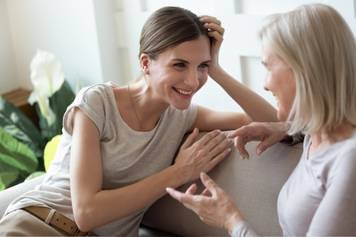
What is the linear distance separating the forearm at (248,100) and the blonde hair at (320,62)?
47 cm

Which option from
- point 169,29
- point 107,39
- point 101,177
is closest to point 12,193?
point 101,177

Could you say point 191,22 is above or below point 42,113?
above

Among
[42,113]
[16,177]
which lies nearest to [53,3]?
[42,113]

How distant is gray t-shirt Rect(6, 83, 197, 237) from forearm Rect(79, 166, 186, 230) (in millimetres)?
98

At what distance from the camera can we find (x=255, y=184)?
1563mm

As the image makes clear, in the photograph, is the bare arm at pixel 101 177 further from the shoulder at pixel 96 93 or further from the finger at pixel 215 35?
the finger at pixel 215 35

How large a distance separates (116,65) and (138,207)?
3.98 ft

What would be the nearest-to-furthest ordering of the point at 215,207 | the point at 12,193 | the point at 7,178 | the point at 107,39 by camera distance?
the point at 215,207
the point at 12,193
the point at 7,178
the point at 107,39

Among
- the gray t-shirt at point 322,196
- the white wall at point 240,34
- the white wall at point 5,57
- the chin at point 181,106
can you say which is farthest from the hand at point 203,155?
the white wall at point 5,57

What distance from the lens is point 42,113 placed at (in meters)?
2.71

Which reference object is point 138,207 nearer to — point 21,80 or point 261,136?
point 261,136

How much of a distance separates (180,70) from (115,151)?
296 mm

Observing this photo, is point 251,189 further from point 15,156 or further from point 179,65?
point 15,156

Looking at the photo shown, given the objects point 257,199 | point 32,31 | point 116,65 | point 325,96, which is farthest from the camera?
point 32,31
